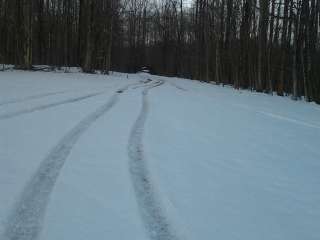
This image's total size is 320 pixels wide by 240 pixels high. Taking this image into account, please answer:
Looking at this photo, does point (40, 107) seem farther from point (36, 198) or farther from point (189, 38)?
point (189, 38)

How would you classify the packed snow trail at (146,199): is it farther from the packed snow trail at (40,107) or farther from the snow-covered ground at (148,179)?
the packed snow trail at (40,107)

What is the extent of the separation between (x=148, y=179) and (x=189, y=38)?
5741 cm

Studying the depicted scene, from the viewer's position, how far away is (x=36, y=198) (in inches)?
183

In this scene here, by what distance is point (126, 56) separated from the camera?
243 ft

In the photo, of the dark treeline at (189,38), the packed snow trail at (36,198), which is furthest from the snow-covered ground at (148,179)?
the dark treeline at (189,38)

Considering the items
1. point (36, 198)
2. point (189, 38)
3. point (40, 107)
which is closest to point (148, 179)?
point (36, 198)

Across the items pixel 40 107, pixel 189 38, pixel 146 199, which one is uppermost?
pixel 189 38

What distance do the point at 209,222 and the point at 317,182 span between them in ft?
8.68

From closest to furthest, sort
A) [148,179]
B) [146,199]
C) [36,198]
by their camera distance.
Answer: [36,198], [146,199], [148,179]

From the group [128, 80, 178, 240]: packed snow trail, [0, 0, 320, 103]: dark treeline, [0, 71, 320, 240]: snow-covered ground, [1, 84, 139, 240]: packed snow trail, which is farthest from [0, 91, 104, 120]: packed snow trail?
[0, 0, 320, 103]: dark treeline

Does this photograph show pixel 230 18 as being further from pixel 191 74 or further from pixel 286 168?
pixel 286 168

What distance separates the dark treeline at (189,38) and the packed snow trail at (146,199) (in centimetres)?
2064

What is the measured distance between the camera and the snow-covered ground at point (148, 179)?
4172 mm

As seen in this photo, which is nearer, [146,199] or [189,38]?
[146,199]
